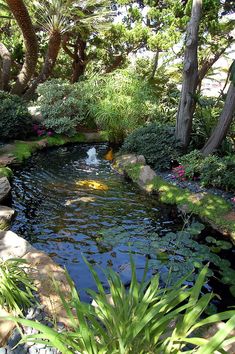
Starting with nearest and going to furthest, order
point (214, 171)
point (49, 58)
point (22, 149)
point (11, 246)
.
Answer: point (11, 246), point (214, 171), point (22, 149), point (49, 58)

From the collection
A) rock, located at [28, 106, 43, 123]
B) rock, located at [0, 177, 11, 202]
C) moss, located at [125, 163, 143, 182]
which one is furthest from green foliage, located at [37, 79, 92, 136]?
rock, located at [0, 177, 11, 202]

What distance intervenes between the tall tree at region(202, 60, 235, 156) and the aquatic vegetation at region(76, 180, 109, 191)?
2.25 meters

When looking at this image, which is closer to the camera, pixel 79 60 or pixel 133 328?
pixel 133 328

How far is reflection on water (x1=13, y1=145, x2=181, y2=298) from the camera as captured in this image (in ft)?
13.8

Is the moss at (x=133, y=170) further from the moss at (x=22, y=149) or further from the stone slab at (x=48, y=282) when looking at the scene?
the stone slab at (x=48, y=282)

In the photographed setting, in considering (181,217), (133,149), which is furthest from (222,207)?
(133,149)

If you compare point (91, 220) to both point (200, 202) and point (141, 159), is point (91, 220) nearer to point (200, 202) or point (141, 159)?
point (200, 202)

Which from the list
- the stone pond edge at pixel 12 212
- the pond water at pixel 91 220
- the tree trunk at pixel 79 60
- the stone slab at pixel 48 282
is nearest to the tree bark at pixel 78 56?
the tree trunk at pixel 79 60

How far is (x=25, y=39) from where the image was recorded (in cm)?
1039

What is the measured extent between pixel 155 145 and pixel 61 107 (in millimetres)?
3885

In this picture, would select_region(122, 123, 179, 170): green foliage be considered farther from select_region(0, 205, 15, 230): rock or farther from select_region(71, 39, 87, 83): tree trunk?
select_region(71, 39, 87, 83): tree trunk

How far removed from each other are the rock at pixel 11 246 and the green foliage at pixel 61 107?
6.40 meters

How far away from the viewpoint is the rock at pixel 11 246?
3.53 meters

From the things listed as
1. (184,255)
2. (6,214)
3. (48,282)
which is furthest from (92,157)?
(48,282)
